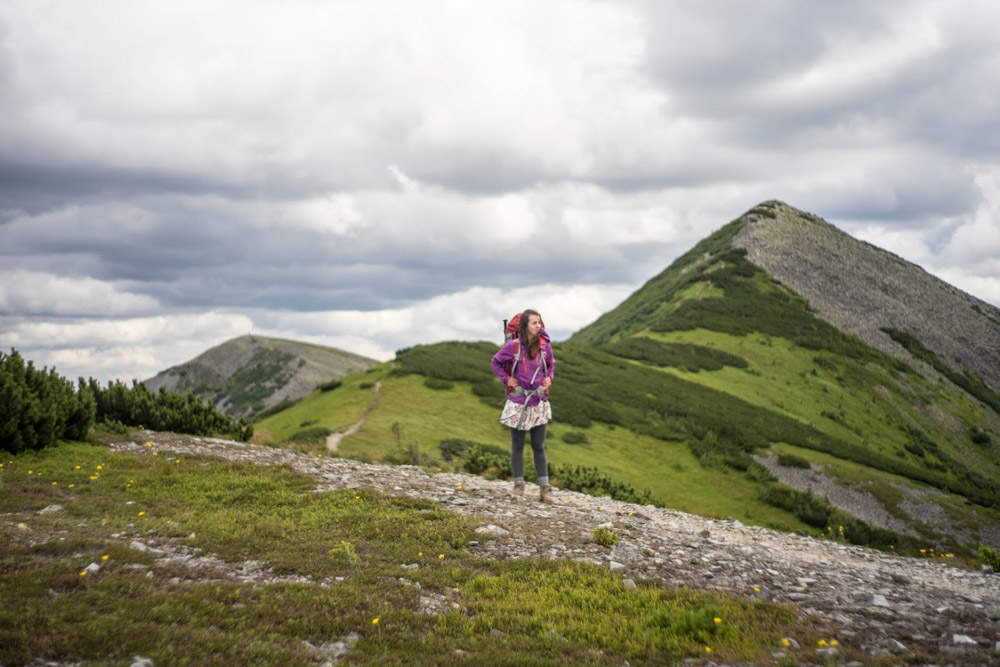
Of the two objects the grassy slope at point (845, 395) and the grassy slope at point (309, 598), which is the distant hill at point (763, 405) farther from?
the grassy slope at point (309, 598)

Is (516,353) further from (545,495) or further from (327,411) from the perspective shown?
(327,411)

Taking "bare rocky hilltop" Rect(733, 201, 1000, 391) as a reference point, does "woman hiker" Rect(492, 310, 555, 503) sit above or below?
below

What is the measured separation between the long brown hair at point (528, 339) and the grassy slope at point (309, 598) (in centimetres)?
348

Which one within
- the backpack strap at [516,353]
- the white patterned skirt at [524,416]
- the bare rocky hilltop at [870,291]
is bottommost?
the white patterned skirt at [524,416]

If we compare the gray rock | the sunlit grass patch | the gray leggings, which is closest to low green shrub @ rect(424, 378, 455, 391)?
the gray leggings

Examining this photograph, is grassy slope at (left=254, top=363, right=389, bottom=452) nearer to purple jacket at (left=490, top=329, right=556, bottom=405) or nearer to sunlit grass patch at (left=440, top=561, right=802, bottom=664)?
purple jacket at (left=490, top=329, right=556, bottom=405)

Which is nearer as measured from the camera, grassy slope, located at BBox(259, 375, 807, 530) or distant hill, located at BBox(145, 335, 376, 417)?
grassy slope, located at BBox(259, 375, 807, 530)

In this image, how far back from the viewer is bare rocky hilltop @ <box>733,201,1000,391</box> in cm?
7762

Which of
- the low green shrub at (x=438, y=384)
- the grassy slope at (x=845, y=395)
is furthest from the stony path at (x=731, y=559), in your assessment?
the grassy slope at (x=845, y=395)

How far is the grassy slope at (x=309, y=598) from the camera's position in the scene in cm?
559

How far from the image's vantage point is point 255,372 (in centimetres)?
8556

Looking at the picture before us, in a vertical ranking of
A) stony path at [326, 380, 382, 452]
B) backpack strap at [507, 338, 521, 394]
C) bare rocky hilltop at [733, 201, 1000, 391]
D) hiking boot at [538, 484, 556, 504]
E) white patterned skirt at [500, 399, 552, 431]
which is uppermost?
bare rocky hilltop at [733, 201, 1000, 391]

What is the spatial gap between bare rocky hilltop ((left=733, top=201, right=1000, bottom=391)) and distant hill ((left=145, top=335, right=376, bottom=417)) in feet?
209

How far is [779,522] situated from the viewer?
26391 millimetres
